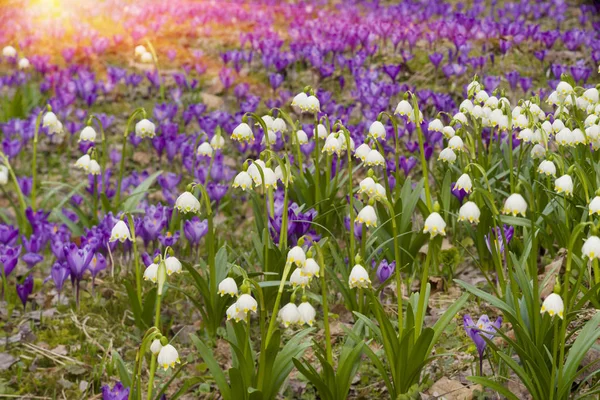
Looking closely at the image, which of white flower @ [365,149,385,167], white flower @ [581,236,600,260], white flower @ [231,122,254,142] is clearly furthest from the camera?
white flower @ [231,122,254,142]

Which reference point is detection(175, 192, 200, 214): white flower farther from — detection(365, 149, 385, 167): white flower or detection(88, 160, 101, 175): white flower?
detection(88, 160, 101, 175): white flower

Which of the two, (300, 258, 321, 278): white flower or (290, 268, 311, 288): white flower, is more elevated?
(300, 258, 321, 278): white flower

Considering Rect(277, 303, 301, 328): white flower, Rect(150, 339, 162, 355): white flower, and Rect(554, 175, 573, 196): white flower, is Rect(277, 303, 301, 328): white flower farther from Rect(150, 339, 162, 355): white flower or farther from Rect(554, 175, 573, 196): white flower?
Rect(554, 175, 573, 196): white flower

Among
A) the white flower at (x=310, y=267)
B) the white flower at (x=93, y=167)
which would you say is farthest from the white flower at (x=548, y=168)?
the white flower at (x=93, y=167)

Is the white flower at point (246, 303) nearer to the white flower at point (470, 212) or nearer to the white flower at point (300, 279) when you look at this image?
the white flower at point (300, 279)

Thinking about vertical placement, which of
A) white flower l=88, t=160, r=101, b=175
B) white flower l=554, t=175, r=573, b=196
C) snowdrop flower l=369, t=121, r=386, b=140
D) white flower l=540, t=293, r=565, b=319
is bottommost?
white flower l=88, t=160, r=101, b=175

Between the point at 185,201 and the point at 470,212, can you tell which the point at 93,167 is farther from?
the point at 470,212

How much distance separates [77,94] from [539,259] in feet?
18.0

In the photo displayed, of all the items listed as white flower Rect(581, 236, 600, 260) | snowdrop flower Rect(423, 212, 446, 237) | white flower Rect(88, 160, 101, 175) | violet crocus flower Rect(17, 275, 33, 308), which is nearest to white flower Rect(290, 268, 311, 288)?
snowdrop flower Rect(423, 212, 446, 237)

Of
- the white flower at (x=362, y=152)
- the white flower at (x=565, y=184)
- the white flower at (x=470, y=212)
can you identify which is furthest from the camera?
the white flower at (x=362, y=152)

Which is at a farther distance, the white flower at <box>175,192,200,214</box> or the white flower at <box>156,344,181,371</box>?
the white flower at <box>175,192,200,214</box>

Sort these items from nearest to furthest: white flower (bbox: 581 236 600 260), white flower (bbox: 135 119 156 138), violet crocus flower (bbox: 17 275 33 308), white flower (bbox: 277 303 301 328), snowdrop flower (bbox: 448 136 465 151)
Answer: white flower (bbox: 581 236 600 260) < white flower (bbox: 277 303 301 328) < snowdrop flower (bbox: 448 136 465 151) < violet crocus flower (bbox: 17 275 33 308) < white flower (bbox: 135 119 156 138)

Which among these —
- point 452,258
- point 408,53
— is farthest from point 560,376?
point 408,53

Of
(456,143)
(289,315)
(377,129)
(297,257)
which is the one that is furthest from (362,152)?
(289,315)
